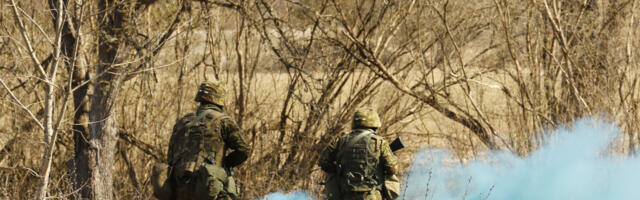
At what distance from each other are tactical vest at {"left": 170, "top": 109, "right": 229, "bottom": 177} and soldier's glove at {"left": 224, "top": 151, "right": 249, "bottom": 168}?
13 centimetres

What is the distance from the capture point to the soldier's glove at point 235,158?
6270 mm

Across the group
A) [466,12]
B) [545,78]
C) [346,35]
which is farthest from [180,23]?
[545,78]

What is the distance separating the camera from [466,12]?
39.1ft

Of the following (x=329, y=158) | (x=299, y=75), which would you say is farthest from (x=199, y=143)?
(x=299, y=75)

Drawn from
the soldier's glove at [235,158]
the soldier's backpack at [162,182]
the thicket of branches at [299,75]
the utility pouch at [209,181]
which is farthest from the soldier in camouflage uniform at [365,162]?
the thicket of branches at [299,75]

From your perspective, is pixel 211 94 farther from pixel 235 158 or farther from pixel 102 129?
pixel 102 129

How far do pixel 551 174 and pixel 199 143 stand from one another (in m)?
4.22

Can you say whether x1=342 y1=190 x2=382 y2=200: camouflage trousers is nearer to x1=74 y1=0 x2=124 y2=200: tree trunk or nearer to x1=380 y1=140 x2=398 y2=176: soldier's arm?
x1=380 y1=140 x2=398 y2=176: soldier's arm

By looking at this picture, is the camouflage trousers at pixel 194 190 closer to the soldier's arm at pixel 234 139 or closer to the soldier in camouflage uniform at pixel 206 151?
the soldier in camouflage uniform at pixel 206 151

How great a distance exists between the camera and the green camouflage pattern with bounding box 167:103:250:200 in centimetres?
611

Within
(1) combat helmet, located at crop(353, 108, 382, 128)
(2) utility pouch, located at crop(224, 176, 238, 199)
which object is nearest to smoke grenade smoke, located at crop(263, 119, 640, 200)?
(1) combat helmet, located at crop(353, 108, 382, 128)

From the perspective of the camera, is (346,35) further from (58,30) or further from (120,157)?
(58,30)

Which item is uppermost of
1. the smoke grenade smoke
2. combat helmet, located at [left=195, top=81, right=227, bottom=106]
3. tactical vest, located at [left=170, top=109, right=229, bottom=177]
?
combat helmet, located at [left=195, top=81, right=227, bottom=106]

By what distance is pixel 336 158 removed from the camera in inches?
268
